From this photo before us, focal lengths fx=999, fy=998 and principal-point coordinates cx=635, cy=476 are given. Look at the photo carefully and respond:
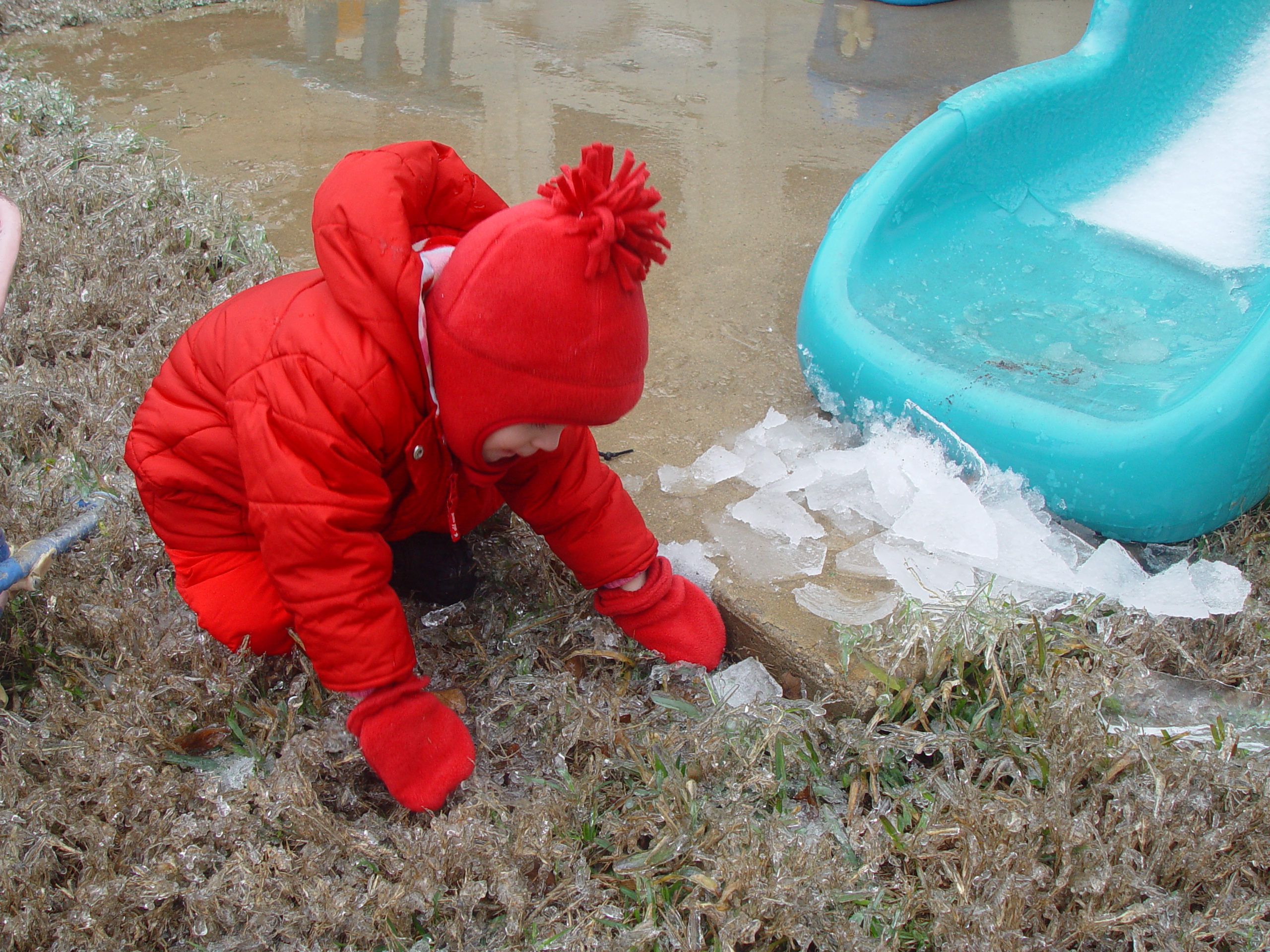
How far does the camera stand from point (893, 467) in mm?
2188

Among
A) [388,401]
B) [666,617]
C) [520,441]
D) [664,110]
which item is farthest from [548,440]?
[664,110]

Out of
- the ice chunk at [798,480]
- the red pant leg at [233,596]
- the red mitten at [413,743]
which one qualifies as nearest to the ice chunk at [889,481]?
the ice chunk at [798,480]

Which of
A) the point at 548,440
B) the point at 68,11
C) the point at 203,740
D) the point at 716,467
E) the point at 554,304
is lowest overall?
the point at 203,740

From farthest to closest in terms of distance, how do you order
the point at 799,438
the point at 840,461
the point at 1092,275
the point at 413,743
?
the point at 1092,275, the point at 799,438, the point at 840,461, the point at 413,743

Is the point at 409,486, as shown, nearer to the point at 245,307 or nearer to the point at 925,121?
the point at 245,307

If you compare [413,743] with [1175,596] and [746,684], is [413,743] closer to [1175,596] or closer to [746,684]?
[746,684]

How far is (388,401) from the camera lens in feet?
4.75

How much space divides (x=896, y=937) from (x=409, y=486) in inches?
39.7

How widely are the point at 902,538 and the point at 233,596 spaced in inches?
50.1

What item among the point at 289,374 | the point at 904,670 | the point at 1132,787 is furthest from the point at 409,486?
the point at 1132,787

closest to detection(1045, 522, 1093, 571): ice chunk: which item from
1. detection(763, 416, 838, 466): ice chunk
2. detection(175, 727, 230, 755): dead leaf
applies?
detection(763, 416, 838, 466): ice chunk

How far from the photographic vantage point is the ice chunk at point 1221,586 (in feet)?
6.25

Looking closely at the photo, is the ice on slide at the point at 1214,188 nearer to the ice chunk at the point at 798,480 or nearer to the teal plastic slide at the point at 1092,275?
the teal plastic slide at the point at 1092,275

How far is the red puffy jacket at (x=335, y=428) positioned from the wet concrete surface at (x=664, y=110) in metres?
0.66
